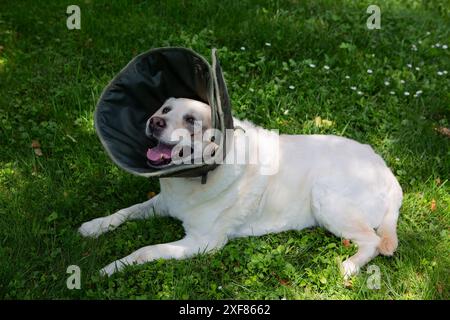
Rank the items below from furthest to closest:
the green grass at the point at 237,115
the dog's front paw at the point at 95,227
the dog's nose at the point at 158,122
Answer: the dog's front paw at the point at 95,227 → the dog's nose at the point at 158,122 → the green grass at the point at 237,115

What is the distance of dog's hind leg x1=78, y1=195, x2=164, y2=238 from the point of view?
3.94 metres

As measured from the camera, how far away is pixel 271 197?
4.01m

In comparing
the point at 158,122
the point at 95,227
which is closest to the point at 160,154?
the point at 158,122

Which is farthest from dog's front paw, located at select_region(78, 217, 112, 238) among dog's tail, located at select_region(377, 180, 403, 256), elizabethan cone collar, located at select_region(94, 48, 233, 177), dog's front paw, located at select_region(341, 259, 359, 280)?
dog's tail, located at select_region(377, 180, 403, 256)

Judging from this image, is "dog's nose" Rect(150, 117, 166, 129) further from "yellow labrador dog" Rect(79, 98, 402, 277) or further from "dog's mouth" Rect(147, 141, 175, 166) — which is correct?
"dog's mouth" Rect(147, 141, 175, 166)

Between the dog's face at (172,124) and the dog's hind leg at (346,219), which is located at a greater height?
the dog's face at (172,124)

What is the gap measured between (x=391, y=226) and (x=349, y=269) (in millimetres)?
480

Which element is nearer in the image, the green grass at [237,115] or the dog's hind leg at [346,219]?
the green grass at [237,115]

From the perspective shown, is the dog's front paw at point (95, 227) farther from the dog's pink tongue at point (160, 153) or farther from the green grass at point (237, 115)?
the dog's pink tongue at point (160, 153)

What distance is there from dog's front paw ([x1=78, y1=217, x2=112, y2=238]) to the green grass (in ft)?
0.29

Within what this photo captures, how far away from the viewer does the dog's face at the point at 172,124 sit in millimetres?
3717

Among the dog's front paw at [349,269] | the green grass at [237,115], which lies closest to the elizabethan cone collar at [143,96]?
the green grass at [237,115]

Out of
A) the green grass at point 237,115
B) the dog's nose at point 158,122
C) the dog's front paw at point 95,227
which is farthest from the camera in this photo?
the dog's front paw at point 95,227
